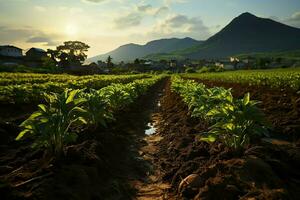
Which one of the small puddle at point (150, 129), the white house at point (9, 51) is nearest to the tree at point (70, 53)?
the white house at point (9, 51)

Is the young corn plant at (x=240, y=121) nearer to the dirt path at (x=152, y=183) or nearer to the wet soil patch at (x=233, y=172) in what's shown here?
the wet soil patch at (x=233, y=172)

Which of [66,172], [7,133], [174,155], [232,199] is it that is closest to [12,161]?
[66,172]

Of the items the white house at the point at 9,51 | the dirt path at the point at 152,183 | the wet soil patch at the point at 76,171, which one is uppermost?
the white house at the point at 9,51

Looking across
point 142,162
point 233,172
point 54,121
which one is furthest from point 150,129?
point 233,172

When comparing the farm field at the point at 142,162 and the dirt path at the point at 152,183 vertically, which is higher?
the farm field at the point at 142,162

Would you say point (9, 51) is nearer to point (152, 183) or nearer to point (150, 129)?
point (150, 129)

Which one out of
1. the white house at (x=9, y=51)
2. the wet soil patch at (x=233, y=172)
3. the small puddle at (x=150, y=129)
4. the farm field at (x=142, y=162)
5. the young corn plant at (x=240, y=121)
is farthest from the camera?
the white house at (x=9, y=51)

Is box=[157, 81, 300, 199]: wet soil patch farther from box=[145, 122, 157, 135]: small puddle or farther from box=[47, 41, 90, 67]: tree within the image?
box=[47, 41, 90, 67]: tree

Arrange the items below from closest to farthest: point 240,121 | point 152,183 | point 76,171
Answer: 1. point 76,171
2. point 240,121
3. point 152,183

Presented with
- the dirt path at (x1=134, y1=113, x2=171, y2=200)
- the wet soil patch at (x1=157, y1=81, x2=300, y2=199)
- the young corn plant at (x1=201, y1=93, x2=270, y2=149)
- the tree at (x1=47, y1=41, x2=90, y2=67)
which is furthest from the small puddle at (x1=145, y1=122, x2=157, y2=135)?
the tree at (x1=47, y1=41, x2=90, y2=67)

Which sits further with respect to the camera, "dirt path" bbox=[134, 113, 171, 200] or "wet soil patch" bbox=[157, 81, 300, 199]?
"dirt path" bbox=[134, 113, 171, 200]

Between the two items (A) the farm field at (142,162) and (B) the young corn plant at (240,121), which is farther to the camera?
(B) the young corn plant at (240,121)

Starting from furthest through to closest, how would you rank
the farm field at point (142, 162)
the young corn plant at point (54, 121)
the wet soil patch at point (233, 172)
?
1. the young corn plant at point (54, 121)
2. the farm field at point (142, 162)
3. the wet soil patch at point (233, 172)

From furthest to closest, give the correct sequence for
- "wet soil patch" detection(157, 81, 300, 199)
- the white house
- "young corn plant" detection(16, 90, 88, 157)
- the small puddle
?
1. the white house
2. the small puddle
3. "young corn plant" detection(16, 90, 88, 157)
4. "wet soil patch" detection(157, 81, 300, 199)
